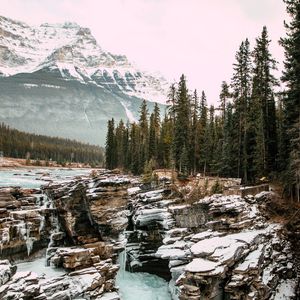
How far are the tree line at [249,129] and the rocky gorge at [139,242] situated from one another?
7.04 metres

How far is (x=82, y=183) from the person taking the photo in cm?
4472

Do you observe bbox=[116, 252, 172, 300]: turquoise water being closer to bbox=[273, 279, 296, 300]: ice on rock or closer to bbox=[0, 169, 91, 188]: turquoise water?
bbox=[273, 279, 296, 300]: ice on rock

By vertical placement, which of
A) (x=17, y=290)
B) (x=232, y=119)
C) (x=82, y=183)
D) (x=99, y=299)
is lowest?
(x=99, y=299)

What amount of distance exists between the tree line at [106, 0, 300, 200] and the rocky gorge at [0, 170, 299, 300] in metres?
7.04

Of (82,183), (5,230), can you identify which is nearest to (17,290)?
(5,230)

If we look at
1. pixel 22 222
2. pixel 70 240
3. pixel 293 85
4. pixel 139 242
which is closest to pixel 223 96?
pixel 293 85

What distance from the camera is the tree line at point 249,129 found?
3379 centimetres

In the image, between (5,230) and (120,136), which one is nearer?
(5,230)

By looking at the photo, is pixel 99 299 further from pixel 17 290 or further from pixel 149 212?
pixel 149 212

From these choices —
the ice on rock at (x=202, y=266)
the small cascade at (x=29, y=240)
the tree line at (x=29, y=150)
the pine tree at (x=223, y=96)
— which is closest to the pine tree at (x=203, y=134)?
the pine tree at (x=223, y=96)

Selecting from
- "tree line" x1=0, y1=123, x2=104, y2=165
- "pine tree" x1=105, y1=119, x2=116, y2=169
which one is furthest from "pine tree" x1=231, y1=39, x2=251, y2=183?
"tree line" x1=0, y1=123, x2=104, y2=165

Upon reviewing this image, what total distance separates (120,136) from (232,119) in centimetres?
5339

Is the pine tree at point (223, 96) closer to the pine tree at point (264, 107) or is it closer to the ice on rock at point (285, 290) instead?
the pine tree at point (264, 107)

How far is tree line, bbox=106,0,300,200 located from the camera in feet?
111
